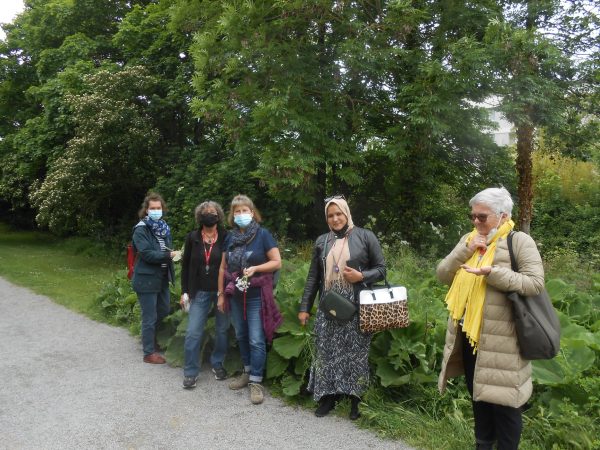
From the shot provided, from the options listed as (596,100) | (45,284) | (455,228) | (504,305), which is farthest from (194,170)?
(504,305)

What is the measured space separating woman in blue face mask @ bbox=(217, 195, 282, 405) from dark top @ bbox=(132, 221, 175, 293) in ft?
3.46

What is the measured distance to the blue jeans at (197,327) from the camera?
525 centimetres

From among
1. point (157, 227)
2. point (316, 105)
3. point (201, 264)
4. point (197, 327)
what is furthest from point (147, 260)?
point (316, 105)

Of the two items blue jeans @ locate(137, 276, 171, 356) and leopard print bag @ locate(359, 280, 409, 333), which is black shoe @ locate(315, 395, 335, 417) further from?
blue jeans @ locate(137, 276, 171, 356)

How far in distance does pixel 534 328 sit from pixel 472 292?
0.42 meters

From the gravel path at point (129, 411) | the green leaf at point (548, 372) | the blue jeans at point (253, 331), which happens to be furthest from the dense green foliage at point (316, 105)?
the green leaf at point (548, 372)

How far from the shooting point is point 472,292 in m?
3.24

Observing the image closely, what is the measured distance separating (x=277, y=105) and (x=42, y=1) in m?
16.7

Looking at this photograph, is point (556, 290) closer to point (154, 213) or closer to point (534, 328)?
point (534, 328)

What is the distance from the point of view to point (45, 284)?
11.7 m

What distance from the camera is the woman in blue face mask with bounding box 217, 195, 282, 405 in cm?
493

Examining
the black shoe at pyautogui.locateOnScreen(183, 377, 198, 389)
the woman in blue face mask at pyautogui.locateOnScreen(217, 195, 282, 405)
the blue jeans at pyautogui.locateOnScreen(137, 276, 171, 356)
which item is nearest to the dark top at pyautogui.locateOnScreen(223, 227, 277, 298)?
the woman in blue face mask at pyautogui.locateOnScreen(217, 195, 282, 405)

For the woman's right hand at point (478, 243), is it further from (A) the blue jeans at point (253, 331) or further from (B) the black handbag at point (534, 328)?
(A) the blue jeans at point (253, 331)

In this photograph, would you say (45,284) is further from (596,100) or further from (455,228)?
(596,100)
